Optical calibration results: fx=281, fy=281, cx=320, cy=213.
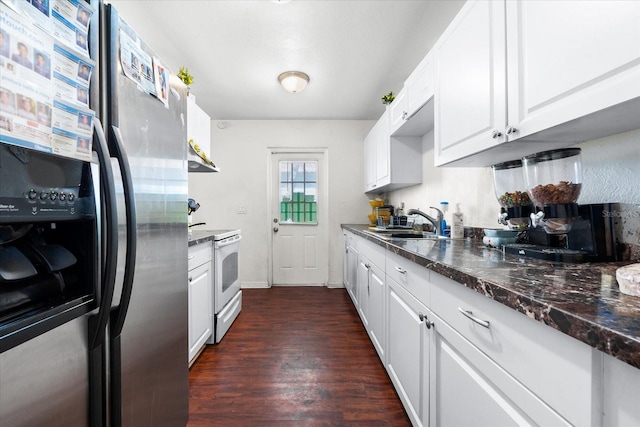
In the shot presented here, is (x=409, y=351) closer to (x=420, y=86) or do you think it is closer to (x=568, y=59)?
(x=568, y=59)

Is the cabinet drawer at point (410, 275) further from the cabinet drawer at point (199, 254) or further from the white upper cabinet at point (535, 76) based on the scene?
the cabinet drawer at point (199, 254)

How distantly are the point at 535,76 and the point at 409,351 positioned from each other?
1.23m

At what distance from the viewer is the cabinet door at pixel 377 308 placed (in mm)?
1855

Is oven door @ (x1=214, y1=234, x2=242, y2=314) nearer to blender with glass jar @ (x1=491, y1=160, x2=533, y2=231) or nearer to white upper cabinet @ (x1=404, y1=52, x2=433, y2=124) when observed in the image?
white upper cabinet @ (x1=404, y1=52, x2=433, y2=124)

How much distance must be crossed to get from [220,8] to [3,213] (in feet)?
6.26

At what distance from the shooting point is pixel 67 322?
2.24 ft

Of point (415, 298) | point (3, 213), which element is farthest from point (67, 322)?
point (415, 298)

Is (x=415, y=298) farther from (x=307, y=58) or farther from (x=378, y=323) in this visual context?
(x=307, y=58)

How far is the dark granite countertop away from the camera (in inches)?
17.2

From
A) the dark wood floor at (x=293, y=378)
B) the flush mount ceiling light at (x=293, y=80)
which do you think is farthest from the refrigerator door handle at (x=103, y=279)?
the flush mount ceiling light at (x=293, y=80)

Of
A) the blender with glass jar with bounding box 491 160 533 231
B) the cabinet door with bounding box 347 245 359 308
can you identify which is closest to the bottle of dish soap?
the blender with glass jar with bounding box 491 160 533 231

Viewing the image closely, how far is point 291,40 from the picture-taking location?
224cm

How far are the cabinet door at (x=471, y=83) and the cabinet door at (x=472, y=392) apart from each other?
2.69 feet

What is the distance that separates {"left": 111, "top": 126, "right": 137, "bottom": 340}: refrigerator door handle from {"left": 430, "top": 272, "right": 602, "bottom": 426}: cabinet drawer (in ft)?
3.28
